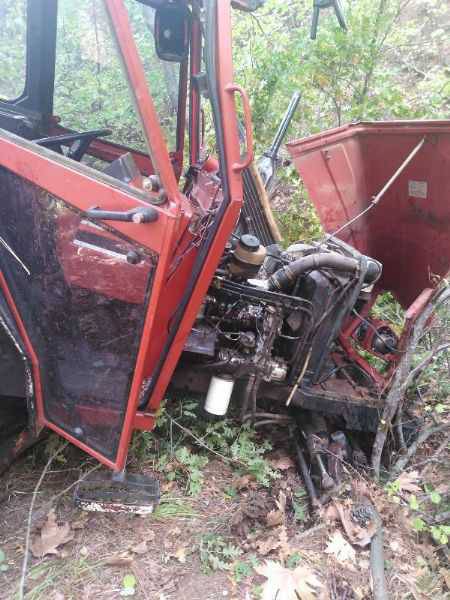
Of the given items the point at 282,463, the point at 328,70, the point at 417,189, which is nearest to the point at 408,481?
the point at 282,463

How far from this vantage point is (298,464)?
2.58m

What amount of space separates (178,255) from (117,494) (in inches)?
44.8

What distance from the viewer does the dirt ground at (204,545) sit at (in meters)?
1.81

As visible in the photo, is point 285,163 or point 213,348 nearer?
point 213,348

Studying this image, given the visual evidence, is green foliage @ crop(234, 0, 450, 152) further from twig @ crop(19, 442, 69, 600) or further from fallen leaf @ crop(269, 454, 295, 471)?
twig @ crop(19, 442, 69, 600)

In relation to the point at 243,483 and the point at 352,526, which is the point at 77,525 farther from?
the point at 352,526

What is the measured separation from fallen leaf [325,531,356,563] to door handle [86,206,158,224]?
5.44 ft

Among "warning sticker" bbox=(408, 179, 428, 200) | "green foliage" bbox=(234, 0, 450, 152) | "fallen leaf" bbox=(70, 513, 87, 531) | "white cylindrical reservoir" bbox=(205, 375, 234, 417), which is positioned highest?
"green foliage" bbox=(234, 0, 450, 152)

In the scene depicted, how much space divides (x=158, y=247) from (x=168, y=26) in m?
1.39

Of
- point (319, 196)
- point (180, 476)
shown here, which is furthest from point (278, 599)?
point (319, 196)

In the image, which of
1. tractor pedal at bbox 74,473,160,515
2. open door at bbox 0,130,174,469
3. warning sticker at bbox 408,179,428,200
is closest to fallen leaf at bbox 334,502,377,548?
tractor pedal at bbox 74,473,160,515

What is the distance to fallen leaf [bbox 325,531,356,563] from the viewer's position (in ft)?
6.50

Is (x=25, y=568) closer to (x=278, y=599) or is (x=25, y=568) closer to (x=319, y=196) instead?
(x=278, y=599)

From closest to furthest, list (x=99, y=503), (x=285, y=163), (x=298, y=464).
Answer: (x=99, y=503)
(x=298, y=464)
(x=285, y=163)
